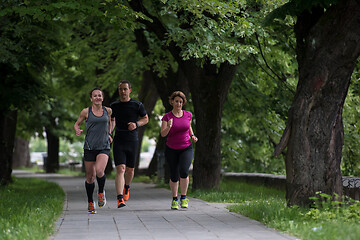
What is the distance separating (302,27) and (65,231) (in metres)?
4.81

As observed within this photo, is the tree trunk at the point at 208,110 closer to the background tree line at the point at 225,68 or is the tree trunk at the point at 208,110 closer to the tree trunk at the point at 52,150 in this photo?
the background tree line at the point at 225,68

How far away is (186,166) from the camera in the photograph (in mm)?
10734

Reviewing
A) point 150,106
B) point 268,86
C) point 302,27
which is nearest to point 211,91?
point 268,86

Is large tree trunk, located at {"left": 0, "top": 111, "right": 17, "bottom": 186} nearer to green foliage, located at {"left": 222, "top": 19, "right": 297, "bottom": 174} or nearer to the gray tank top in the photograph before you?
green foliage, located at {"left": 222, "top": 19, "right": 297, "bottom": 174}

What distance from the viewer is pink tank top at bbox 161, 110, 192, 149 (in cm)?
1057

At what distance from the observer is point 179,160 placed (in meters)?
10.8

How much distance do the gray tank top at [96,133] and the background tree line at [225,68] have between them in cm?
241

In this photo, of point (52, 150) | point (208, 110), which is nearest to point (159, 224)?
point (208, 110)

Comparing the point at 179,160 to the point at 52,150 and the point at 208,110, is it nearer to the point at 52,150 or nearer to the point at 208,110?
the point at 208,110

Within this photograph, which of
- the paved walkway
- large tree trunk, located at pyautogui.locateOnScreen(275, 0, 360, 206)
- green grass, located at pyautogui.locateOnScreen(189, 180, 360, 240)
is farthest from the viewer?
large tree trunk, located at pyautogui.locateOnScreen(275, 0, 360, 206)

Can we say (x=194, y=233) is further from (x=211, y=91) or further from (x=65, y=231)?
(x=211, y=91)

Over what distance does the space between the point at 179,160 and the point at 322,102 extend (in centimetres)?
292

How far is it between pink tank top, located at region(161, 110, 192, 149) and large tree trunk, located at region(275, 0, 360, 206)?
210cm

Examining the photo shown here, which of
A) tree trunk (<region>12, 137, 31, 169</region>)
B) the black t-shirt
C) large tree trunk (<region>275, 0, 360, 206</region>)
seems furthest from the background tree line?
tree trunk (<region>12, 137, 31, 169</region>)
